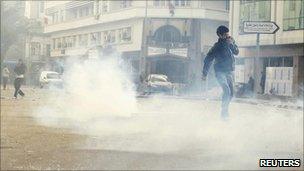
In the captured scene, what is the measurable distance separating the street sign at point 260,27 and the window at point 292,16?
39.7m

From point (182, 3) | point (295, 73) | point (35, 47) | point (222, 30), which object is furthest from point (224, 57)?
point (182, 3)

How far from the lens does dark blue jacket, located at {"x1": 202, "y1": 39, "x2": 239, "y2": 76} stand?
195 inches

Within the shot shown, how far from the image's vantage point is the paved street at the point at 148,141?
34.1 feet

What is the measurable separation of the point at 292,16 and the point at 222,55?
4310cm

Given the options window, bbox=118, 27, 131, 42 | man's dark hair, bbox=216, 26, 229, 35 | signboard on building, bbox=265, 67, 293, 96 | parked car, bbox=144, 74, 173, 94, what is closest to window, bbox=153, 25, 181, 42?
window, bbox=118, 27, 131, 42

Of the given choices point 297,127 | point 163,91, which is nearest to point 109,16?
point 163,91

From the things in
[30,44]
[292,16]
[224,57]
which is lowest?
[224,57]

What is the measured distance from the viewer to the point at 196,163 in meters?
10.4

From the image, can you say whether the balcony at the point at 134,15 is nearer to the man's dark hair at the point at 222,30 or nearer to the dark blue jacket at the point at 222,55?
the dark blue jacket at the point at 222,55

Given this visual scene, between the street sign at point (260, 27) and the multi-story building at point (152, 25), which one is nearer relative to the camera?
Answer: the street sign at point (260, 27)

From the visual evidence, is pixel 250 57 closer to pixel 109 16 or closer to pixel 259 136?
pixel 109 16

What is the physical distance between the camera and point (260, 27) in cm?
605

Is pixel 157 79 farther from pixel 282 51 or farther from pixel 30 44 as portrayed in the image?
pixel 30 44

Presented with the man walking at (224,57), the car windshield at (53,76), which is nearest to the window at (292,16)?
the car windshield at (53,76)
